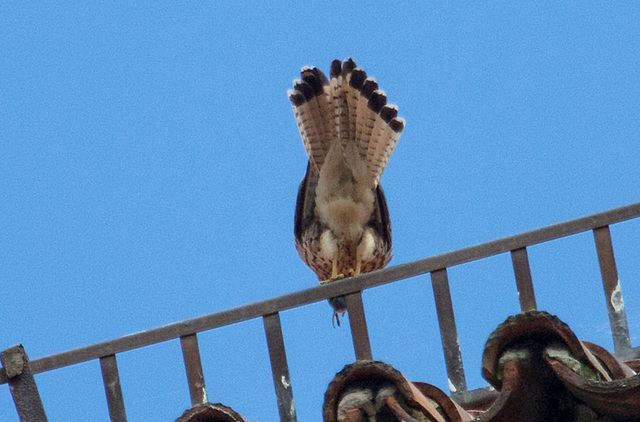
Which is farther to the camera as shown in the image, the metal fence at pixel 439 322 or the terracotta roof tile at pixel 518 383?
the metal fence at pixel 439 322

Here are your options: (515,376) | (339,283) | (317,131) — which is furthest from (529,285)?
(317,131)

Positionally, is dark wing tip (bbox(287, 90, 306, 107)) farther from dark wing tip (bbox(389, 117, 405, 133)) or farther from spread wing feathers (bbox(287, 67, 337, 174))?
dark wing tip (bbox(389, 117, 405, 133))

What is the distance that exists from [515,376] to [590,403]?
0.20m

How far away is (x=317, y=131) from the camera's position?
788cm

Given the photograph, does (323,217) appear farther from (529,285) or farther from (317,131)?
(529,285)

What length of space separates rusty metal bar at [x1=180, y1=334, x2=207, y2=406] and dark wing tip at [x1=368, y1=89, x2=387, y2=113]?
3370 mm

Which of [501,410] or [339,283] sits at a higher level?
[339,283]

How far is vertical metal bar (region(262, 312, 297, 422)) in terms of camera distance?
453 cm

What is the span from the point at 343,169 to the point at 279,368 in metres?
3.49

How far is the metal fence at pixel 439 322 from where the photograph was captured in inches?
177

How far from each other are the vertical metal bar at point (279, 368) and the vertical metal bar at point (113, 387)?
0.52 metres

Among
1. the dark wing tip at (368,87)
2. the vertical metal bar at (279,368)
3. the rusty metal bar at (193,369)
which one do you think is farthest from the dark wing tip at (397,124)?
the rusty metal bar at (193,369)

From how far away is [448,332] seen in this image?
4543 mm

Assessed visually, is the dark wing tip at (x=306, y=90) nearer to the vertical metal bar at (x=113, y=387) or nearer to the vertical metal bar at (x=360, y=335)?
the vertical metal bar at (x=360, y=335)
